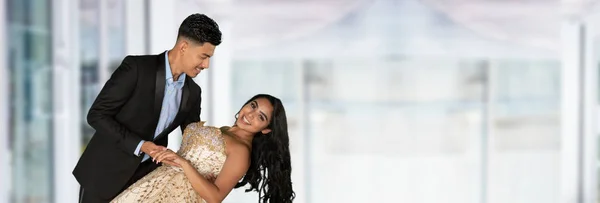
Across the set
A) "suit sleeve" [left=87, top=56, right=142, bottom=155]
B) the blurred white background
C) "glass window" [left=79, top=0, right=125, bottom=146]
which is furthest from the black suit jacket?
the blurred white background

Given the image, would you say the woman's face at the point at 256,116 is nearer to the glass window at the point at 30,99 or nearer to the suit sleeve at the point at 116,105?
the suit sleeve at the point at 116,105

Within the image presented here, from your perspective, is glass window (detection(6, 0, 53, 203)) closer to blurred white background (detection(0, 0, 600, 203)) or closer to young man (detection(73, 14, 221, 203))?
blurred white background (detection(0, 0, 600, 203))

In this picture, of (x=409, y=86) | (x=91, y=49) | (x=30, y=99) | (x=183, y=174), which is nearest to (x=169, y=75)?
(x=183, y=174)

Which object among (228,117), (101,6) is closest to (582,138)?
(228,117)

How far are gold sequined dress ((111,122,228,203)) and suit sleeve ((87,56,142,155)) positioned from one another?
0.38 ft

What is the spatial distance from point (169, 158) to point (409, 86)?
7442mm

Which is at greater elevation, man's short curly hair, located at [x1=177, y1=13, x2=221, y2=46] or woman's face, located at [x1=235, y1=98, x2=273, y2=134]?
man's short curly hair, located at [x1=177, y1=13, x2=221, y2=46]

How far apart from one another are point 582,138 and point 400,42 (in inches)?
79.4

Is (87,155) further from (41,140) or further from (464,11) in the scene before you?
(464,11)

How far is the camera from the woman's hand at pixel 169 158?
2.23m

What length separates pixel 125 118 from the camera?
2.28 meters

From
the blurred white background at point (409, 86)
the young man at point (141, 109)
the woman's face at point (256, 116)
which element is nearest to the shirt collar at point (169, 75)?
the young man at point (141, 109)

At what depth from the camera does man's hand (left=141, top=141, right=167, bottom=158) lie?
224cm

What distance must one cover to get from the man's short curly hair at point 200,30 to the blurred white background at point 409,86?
2.41 metres
